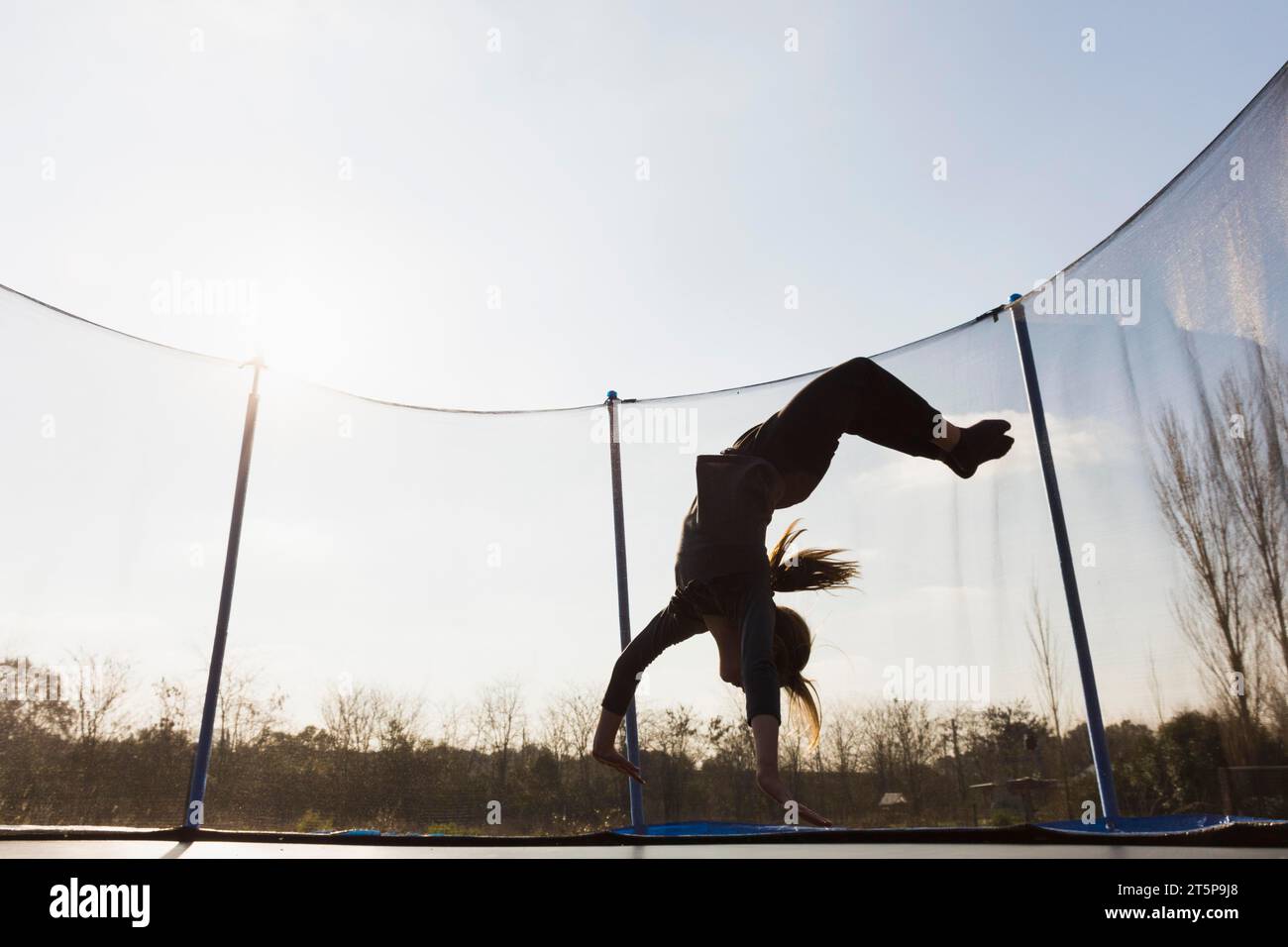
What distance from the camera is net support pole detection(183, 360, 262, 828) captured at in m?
2.69

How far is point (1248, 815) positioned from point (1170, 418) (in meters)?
0.94

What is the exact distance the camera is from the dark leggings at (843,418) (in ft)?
6.32

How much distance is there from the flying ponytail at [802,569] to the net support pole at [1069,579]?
59cm

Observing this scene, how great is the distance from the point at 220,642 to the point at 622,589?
53.7 inches

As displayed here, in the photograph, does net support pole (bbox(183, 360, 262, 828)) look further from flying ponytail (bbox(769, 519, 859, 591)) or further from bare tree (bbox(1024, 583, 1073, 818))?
bare tree (bbox(1024, 583, 1073, 818))

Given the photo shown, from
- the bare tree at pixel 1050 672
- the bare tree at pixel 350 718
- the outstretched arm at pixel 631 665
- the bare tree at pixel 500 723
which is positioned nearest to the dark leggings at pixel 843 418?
the outstretched arm at pixel 631 665

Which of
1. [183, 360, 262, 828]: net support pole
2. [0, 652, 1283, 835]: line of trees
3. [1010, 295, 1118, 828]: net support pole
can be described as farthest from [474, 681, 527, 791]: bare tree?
[1010, 295, 1118, 828]: net support pole

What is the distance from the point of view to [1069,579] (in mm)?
2436

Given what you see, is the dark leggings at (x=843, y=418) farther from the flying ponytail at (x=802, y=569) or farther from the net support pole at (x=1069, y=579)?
the net support pole at (x=1069, y=579)

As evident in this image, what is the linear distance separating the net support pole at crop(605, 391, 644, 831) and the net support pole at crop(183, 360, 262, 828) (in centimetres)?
131
